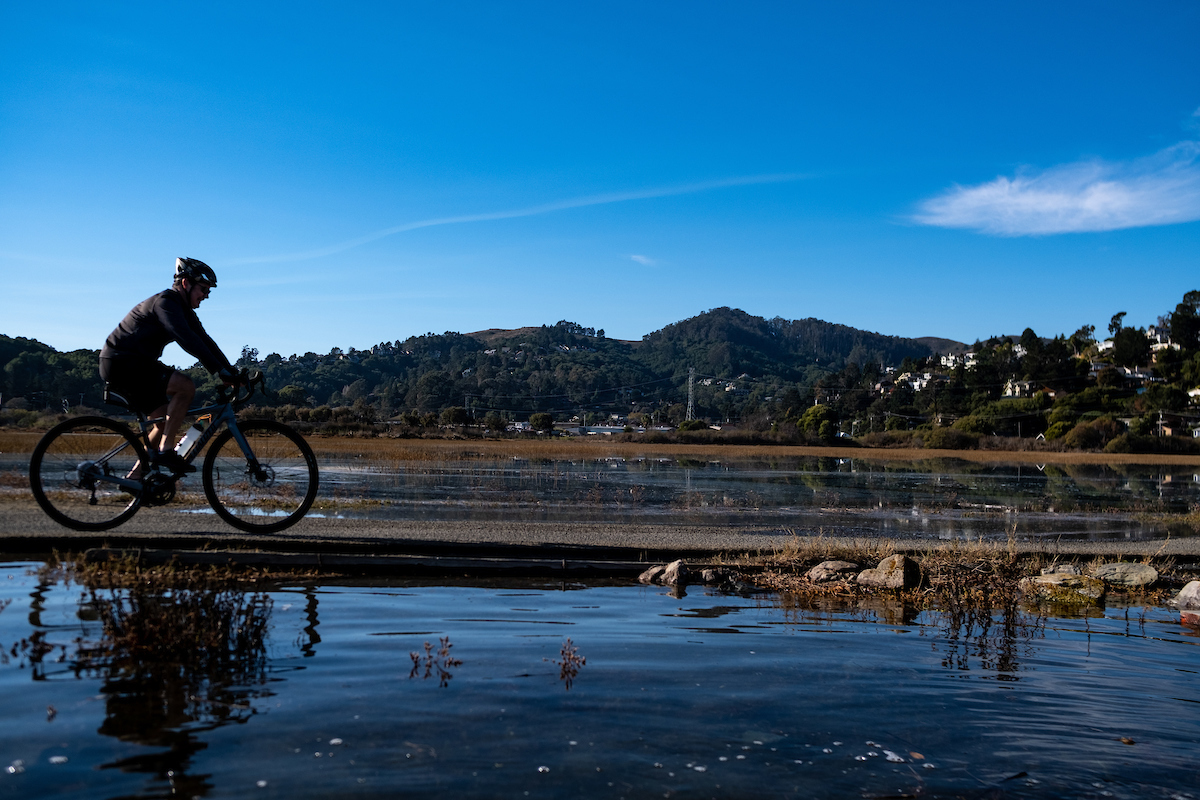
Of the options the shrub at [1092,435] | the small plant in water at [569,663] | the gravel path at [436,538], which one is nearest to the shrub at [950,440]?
the shrub at [1092,435]

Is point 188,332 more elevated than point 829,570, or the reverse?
point 188,332

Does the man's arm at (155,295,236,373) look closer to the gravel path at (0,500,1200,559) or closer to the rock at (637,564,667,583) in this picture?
the gravel path at (0,500,1200,559)

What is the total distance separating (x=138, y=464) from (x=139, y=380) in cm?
79

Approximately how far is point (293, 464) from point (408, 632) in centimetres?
373

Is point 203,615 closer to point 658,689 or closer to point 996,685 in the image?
point 658,689

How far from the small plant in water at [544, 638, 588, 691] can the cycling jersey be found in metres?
4.37

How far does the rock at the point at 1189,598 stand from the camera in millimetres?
9531

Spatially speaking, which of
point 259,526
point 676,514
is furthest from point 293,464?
point 676,514

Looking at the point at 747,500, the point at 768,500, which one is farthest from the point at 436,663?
the point at 768,500

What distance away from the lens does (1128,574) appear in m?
10.9

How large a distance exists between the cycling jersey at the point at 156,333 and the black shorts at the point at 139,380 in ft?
0.15

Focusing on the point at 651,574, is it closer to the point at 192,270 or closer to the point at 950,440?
the point at 192,270

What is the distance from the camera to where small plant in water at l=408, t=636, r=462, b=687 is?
5.38 metres

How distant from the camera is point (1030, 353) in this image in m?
146
